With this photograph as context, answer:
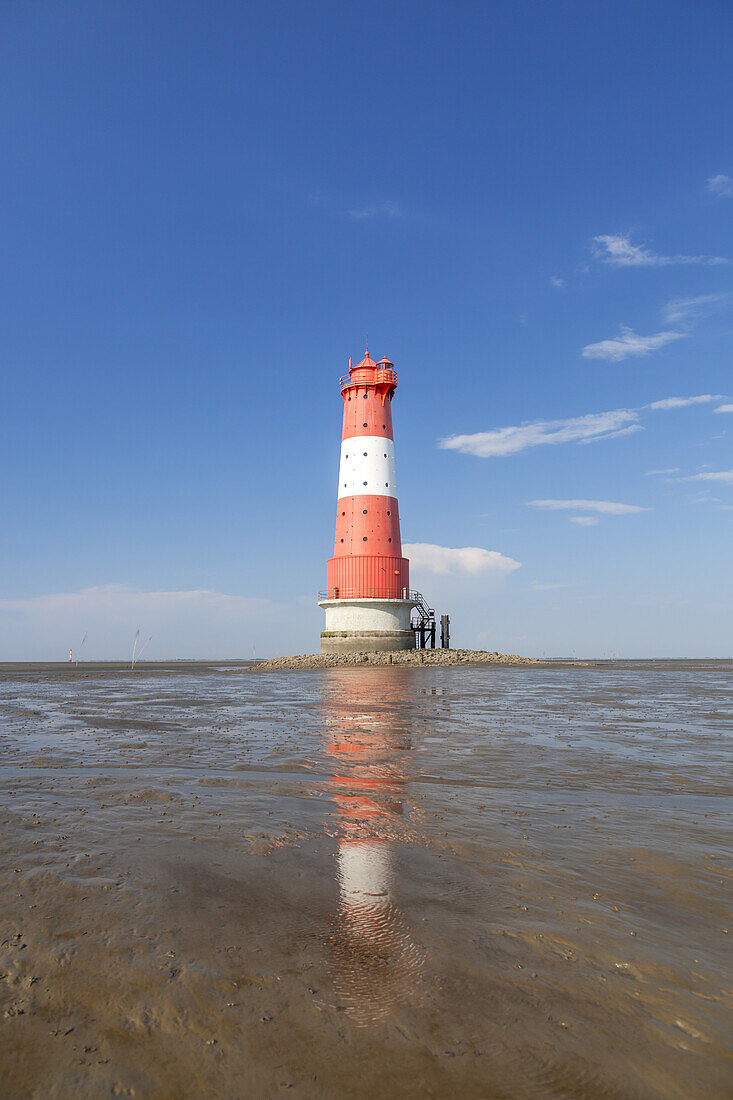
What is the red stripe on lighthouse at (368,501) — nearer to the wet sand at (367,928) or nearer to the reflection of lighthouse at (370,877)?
the reflection of lighthouse at (370,877)

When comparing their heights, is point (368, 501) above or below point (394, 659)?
above

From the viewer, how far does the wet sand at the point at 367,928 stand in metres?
2.21

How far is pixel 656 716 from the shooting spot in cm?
1231

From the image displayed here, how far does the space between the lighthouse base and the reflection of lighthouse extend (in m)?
27.5

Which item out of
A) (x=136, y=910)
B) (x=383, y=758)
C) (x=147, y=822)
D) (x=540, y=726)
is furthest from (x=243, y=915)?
(x=540, y=726)

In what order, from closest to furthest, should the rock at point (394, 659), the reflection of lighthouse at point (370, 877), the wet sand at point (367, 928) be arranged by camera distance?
1. the wet sand at point (367, 928)
2. the reflection of lighthouse at point (370, 877)
3. the rock at point (394, 659)

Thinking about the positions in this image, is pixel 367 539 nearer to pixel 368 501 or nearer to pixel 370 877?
pixel 368 501

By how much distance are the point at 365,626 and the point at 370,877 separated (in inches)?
1324

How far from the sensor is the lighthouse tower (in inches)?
1462

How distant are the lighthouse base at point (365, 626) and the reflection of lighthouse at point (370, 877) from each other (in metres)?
27.5

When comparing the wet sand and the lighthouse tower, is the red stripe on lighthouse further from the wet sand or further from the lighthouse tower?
the wet sand

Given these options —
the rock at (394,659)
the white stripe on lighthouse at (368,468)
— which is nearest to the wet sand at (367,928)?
the rock at (394,659)

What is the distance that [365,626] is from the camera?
123 ft

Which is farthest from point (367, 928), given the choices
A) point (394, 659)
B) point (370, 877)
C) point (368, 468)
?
point (368, 468)
